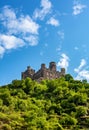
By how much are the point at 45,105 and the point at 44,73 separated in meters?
30.9

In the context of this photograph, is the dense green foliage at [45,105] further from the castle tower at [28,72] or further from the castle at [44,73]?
the castle tower at [28,72]

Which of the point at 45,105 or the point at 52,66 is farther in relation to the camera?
the point at 52,66

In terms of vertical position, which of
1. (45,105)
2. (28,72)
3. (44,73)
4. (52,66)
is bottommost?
(45,105)

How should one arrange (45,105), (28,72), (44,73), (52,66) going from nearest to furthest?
(45,105) → (44,73) → (28,72) → (52,66)

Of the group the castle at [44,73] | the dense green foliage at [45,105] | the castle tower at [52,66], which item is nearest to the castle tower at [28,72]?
the castle at [44,73]

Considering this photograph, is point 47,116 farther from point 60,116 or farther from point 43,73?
point 43,73

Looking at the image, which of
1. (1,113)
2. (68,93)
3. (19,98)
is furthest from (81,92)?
(1,113)

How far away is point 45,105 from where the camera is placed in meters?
89.4

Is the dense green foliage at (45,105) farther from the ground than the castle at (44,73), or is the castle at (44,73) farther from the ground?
the castle at (44,73)

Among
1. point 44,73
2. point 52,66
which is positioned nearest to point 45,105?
point 44,73

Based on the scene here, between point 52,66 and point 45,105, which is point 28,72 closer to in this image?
point 52,66

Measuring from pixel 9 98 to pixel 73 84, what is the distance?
71.8 feet

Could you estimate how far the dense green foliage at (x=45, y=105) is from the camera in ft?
245

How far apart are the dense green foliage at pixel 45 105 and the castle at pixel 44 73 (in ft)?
23.3
